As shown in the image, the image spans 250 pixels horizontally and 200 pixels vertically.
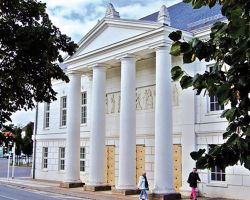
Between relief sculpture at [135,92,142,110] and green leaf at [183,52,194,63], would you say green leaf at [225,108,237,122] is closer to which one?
green leaf at [183,52,194,63]

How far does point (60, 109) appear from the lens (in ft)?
119

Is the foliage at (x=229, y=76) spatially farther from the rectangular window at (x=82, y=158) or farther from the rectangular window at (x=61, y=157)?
the rectangular window at (x=61, y=157)

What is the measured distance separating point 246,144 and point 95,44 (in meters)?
26.8

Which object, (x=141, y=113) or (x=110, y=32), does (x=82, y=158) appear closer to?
(x=141, y=113)

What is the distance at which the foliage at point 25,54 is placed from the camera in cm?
696

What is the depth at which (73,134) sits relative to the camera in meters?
30.3

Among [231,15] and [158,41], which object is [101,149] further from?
[231,15]

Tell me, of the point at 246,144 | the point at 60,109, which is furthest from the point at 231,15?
the point at 60,109

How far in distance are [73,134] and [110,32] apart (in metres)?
7.79

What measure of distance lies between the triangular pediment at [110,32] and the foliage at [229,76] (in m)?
21.1

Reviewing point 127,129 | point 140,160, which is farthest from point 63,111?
point 127,129

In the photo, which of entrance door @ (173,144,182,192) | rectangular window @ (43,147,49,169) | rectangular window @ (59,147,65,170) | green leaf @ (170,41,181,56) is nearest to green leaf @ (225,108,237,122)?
green leaf @ (170,41,181,56)

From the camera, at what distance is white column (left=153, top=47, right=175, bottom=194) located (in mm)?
22219

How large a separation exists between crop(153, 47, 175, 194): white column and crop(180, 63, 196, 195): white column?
64.5 inches
